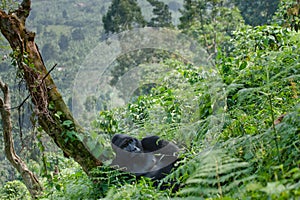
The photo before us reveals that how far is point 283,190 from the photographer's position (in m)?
1.01

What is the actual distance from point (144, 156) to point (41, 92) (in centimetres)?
78

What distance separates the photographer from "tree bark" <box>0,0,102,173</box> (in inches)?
112

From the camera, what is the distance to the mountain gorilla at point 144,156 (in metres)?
2.77

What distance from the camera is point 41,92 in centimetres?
285

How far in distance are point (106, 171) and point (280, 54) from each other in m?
1.35

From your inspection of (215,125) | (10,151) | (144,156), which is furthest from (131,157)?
(10,151)

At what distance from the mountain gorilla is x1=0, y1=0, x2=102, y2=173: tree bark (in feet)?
0.56

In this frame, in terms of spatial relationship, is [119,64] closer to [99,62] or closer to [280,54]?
[99,62]

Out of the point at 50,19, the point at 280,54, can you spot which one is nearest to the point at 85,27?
the point at 50,19

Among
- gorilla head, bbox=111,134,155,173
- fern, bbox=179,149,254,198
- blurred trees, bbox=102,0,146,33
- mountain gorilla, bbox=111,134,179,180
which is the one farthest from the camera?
blurred trees, bbox=102,0,146,33

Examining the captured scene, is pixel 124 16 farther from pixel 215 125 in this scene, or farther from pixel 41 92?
pixel 215 125

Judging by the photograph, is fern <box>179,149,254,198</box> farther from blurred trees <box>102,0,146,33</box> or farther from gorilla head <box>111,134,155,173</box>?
blurred trees <box>102,0,146,33</box>

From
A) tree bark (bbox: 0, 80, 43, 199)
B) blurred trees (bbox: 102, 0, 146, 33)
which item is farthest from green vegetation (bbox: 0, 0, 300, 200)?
blurred trees (bbox: 102, 0, 146, 33)

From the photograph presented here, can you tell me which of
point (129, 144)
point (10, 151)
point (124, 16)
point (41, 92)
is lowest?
point (10, 151)
